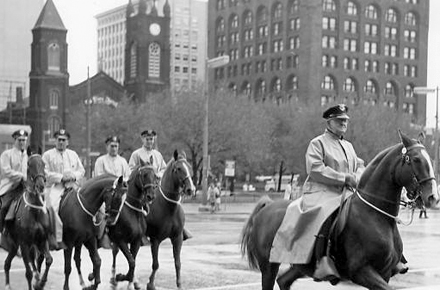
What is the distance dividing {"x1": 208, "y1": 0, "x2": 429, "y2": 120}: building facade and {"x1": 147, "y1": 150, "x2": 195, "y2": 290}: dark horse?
109 m

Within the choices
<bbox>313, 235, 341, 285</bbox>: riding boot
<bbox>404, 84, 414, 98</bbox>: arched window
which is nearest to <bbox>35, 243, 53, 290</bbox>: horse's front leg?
<bbox>313, 235, 341, 285</bbox>: riding boot

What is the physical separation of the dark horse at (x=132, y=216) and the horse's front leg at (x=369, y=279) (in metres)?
5.06

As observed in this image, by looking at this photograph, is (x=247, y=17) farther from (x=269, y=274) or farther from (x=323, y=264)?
(x=323, y=264)

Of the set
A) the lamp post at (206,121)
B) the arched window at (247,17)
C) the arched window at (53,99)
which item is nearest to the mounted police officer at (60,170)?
the lamp post at (206,121)

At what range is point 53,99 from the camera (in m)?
118

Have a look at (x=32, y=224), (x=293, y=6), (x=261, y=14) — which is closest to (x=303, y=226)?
(x=32, y=224)

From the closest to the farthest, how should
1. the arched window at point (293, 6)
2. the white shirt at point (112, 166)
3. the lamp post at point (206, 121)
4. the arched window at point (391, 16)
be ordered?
the white shirt at point (112, 166)
the lamp post at point (206, 121)
the arched window at point (293, 6)
the arched window at point (391, 16)

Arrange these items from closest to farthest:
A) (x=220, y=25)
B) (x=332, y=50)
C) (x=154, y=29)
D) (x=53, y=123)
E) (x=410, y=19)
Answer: (x=53, y=123) → (x=154, y=29) → (x=332, y=50) → (x=410, y=19) → (x=220, y=25)

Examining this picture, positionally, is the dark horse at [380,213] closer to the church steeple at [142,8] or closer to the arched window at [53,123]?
the arched window at [53,123]

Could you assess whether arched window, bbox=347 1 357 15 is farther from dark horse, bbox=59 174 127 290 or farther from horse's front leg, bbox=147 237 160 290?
dark horse, bbox=59 174 127 290

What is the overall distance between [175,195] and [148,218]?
25.8 inches

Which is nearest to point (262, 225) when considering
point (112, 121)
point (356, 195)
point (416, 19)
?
point (356, 195)

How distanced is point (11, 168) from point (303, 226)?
253 inches

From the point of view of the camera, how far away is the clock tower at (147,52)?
12097 cm
